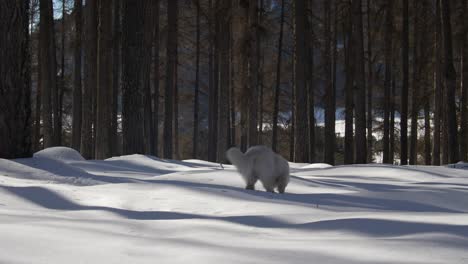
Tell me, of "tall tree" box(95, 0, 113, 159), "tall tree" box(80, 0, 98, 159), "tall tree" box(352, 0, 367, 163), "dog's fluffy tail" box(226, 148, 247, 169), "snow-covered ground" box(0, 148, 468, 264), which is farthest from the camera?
"tall tree" box(80, 0, 98, 159)

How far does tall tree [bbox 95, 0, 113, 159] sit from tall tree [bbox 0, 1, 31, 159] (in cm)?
835

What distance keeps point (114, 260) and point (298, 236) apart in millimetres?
1267

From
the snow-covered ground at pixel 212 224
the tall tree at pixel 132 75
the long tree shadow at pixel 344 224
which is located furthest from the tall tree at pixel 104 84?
the long tree shadow at pixel 344 224

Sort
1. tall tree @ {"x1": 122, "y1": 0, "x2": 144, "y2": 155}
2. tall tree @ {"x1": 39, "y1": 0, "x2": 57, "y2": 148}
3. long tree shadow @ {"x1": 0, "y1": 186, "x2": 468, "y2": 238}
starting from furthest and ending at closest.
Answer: tall tree @ {"x1": 39, "y1": 0, "x2": 57, "y2": 148} → tall tree @ {"x1": 122, "y1": 0, "x2": 144, "y2": 155} → long tree shadow @ {"x1": 0, "y1": 186, "x2": 468, "y2": 238}

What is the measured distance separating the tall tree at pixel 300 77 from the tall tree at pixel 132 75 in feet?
16.1

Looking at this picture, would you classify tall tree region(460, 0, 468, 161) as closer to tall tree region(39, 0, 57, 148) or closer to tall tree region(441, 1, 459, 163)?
tall tree region(441, 1, 459, 163)

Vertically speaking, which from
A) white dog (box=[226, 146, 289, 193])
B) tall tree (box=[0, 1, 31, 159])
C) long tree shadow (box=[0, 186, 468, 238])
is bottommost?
long tree shadow (box=[0, 186, 468, 238])

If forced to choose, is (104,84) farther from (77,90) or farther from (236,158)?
(236,158)

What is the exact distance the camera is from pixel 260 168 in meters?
6.37

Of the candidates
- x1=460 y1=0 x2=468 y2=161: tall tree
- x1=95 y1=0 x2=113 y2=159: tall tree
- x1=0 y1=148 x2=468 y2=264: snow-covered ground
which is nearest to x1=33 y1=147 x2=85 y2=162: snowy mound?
x1=0 y1=148 x2=468 y2=264: snow-covered ground

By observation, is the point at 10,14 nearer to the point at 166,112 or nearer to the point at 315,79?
the point at 166,112

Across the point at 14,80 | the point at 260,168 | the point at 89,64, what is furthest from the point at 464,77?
the point at 14,80

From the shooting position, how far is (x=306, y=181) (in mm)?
7227

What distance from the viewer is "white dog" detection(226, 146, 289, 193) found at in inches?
250
